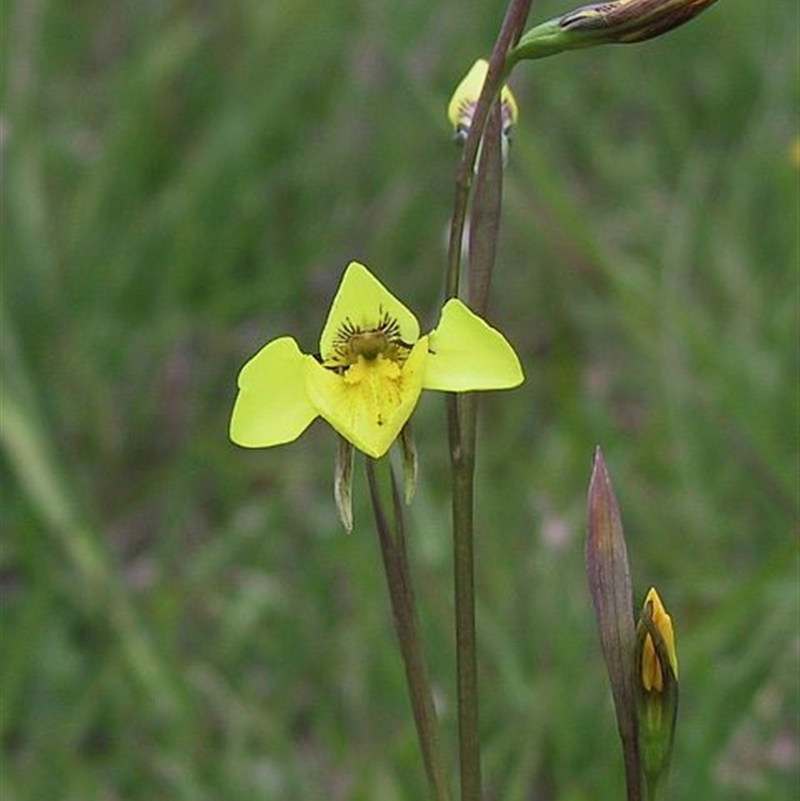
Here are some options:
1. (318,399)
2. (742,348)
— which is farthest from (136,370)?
(318,399)

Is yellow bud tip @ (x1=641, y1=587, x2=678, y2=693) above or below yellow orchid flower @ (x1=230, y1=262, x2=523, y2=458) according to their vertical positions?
below

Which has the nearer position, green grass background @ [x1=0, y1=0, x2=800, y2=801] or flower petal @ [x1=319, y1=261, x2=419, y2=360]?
flower petal @ [x1=319, y1=261, x2=419, y2=360]

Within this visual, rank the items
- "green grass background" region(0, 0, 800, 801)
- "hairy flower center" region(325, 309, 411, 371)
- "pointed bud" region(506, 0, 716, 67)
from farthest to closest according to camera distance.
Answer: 1. "green grass background" region(0, 0, 800, 801)
2. "hairy flower center" region(325, 309, 411, 371)
3. "pointed bud" region(506, 0, 716, 67)

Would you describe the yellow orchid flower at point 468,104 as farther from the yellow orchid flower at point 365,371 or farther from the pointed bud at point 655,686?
the pointed bud at point 655,686

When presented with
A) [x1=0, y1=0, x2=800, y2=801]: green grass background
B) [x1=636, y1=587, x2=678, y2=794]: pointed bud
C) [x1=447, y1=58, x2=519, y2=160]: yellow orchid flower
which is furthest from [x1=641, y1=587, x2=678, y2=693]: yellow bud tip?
[x1=0, y1=0, x2=800, y2=801]: green grass background

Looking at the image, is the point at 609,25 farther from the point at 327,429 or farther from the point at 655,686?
the point at 327,429

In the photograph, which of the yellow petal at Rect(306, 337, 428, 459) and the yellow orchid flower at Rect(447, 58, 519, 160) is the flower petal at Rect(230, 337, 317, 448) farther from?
the yellow orchid flower at Rect(447, 58, 519, 160)

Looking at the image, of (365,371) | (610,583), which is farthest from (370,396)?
(610,583)
